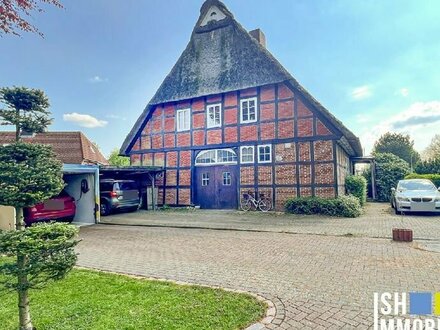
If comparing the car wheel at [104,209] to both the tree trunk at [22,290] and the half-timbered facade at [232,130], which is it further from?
the tree trunk at [22,290]

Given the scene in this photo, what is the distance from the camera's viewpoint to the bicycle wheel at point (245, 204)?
1463 cm

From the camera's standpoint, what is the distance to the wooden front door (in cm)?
1534

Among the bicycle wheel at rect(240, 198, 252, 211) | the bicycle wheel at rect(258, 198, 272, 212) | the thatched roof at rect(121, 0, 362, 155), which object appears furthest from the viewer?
the bicycle wheel at rect(240, 198, 252, 211)

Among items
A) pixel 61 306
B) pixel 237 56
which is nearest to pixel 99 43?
pixel 237 56

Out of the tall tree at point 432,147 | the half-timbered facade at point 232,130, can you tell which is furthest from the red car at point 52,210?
the tall tree at point 432,147

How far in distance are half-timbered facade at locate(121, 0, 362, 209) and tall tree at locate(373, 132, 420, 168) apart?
2066 cm

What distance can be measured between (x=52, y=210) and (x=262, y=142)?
30.5 ft

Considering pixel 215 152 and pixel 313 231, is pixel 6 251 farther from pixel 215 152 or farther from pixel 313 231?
pixel 215 152

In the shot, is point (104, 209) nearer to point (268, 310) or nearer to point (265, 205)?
point (265, 205)

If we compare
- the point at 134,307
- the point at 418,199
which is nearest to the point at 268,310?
the point at 134,307

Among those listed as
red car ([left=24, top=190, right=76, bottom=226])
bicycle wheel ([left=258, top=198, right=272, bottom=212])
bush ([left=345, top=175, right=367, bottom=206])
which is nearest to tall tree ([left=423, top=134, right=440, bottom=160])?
bush ([left=345, top=175, right=367, bottom=206])

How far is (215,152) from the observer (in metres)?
15.9

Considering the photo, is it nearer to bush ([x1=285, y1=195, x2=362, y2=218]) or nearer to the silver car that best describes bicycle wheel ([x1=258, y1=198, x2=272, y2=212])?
bush ([x1=285, y1=195, x2=362, y2=218])

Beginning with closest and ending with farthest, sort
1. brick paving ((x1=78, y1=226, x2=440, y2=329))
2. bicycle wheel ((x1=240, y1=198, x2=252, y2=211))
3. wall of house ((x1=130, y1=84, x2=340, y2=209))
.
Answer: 1. brick paving ((x1=78, y1=226, x2=440, y2=329))
2. wall of house ((x1=130, y1=84, x2=340, y2=209))
3. bicycle wheel ((x1=240, y1=198, x2=252, y2=211))
